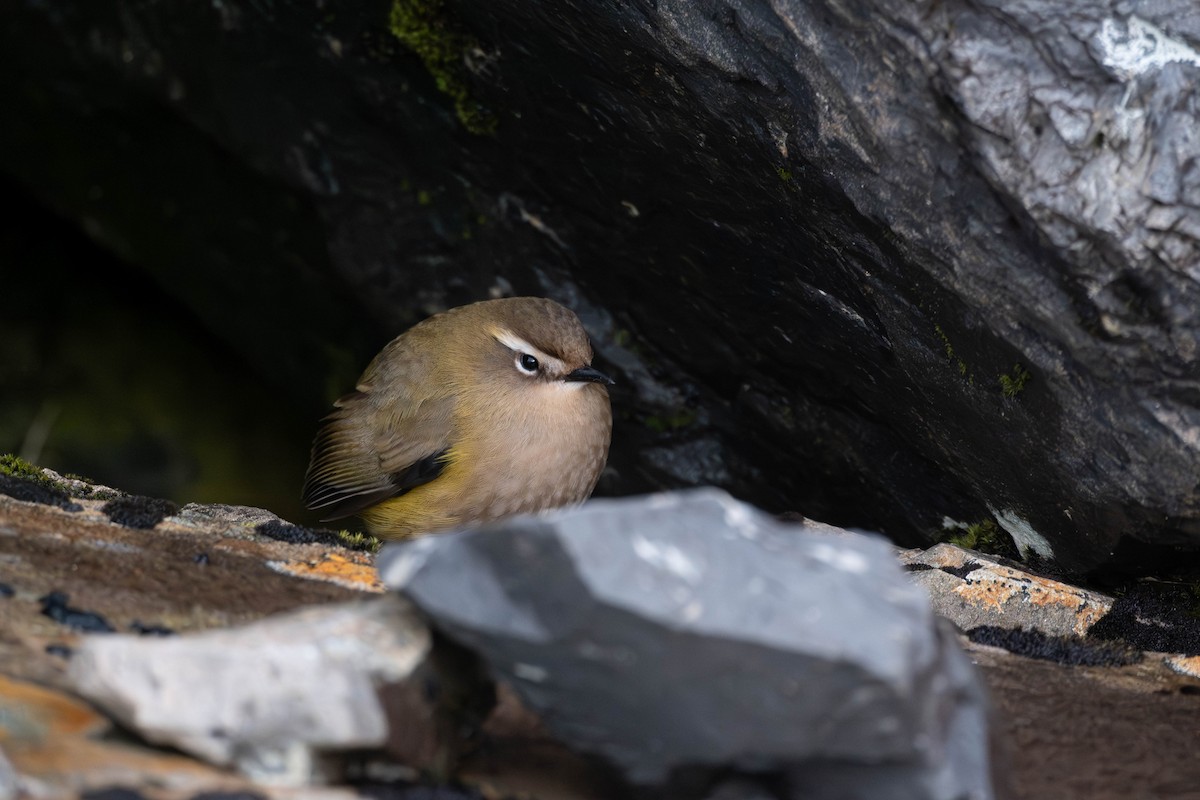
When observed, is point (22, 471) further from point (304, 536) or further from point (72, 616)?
point (72, 616)

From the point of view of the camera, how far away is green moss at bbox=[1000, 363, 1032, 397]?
14.6ft

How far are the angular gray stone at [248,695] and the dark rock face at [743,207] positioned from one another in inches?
97.9

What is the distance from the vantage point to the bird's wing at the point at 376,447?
6.26 metres

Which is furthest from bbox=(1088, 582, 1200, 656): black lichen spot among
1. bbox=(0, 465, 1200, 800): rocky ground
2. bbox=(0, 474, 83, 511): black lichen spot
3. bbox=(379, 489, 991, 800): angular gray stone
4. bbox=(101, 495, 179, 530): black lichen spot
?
bbox=(0, 474, 83, 511): black lichen spot

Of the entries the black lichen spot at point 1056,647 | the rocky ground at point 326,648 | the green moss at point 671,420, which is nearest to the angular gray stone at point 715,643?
the rocky ground at point 326,648

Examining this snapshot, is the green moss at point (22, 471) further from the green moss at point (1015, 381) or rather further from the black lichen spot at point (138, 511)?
the green moss at point (1015, 381)

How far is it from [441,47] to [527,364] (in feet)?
5.69

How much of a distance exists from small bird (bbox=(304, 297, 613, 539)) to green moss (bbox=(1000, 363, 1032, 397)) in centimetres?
208

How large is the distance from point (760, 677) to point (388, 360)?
446 cm

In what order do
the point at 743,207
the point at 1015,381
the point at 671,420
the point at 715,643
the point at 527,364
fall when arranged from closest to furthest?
the point at 715,643, the point at 1015,381, the point at 743,207, the point at 527,364, the point at 671,420

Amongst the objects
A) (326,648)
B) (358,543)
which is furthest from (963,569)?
(326,648)

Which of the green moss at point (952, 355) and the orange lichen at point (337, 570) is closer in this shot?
the orange lichen at point (337, 570)

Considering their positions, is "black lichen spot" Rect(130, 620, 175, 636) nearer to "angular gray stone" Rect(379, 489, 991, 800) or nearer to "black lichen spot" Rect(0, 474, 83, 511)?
"angular gray stone" Rect(379, 489, 991, 800)

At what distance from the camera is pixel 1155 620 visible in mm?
5059
